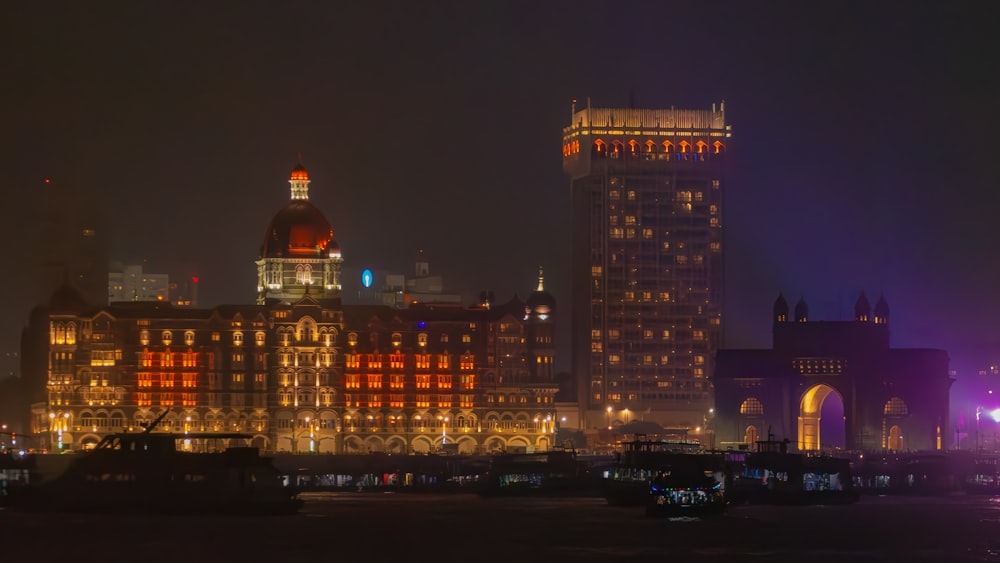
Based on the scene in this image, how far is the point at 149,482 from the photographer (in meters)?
157

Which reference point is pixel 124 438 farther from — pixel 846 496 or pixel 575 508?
pixel 846 496

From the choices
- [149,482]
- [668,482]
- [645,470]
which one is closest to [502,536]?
[668,482]

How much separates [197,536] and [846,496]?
80.0m

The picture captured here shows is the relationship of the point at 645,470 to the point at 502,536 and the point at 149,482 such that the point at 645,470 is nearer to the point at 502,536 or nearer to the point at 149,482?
the point at 502,536

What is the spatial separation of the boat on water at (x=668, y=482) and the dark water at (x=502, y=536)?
3059 mm

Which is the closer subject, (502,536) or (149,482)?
(502,536)

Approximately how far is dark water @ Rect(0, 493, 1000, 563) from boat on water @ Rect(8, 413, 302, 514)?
1.61 meters

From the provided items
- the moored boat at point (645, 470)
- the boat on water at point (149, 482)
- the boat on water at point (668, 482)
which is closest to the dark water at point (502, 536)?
the boat on water at point (149, 482)

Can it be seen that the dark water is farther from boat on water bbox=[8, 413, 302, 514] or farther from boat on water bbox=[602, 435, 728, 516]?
boat on water bbox=[602, 435, 728, 516]

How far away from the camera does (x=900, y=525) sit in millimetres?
157750

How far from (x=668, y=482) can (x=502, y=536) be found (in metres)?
28.4

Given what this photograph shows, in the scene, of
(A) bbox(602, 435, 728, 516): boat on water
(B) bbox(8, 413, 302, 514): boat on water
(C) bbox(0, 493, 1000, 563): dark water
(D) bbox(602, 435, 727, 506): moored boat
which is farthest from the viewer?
(D) bbox(602, 435, 727, 506): moored boat

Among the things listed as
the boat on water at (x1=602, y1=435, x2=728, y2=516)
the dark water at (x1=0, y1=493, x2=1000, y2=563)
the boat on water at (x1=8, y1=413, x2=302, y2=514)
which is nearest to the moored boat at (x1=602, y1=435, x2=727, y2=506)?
the boat on water at (x1=602, y1=435, x2=728, y2=516)

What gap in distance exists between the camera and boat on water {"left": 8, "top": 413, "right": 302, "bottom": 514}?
513ft
